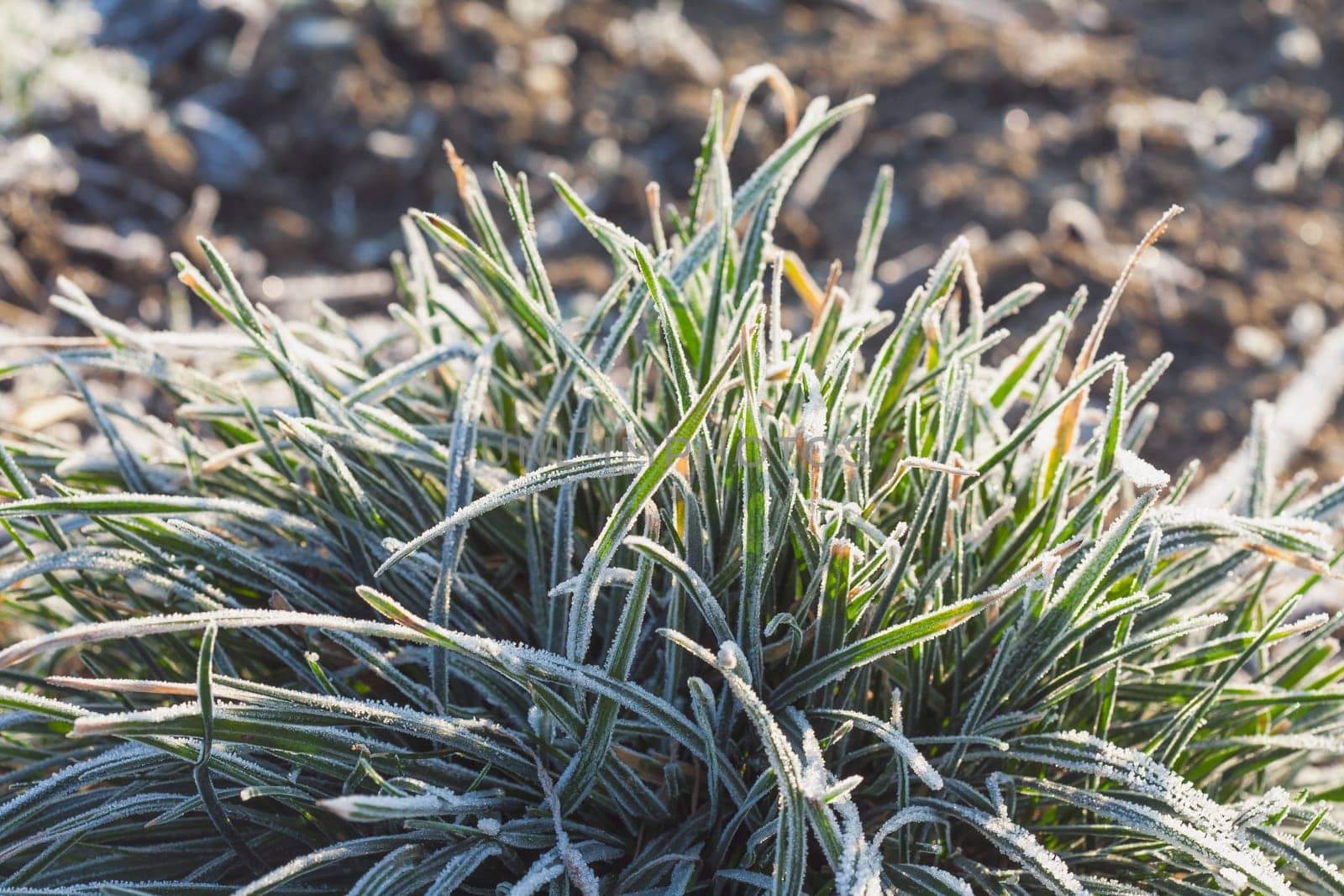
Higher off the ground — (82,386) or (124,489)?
(82,386)

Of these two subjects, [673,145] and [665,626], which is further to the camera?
[673,145]

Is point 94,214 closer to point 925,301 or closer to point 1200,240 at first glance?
point 925,301

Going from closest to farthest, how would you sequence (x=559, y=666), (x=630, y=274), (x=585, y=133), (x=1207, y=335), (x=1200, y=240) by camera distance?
(x=559, y=666) < (x=630, y=274) < (x=1207, y=335) < (x=1200, y=240) < (x=585, y=133)

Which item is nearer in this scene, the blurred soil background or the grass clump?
the grass clump

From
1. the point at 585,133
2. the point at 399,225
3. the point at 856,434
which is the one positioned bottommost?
the point at 399,225

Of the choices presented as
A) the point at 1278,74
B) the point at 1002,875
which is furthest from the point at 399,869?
the point at 1278,74
